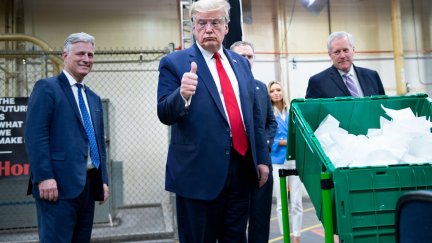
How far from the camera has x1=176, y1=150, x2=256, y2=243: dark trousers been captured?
5.20 ft

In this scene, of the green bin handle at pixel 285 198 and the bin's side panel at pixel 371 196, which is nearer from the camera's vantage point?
the bin's side panel at pixel 371 196

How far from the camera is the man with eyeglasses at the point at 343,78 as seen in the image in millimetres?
2400

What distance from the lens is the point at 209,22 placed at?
1.61 meters

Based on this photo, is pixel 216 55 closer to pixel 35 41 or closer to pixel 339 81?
pixel 339 81

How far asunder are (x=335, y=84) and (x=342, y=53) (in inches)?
8.1

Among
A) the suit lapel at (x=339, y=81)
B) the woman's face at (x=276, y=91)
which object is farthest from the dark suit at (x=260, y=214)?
the woman's face at (x=276, y=91)

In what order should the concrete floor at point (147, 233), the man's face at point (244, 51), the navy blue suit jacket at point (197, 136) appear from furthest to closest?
the concrete floor at point (147, 233)
the man's face at point (244, 51)
the navy blue suit jacket at point (197, 136)

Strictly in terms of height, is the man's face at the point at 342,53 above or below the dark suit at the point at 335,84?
above

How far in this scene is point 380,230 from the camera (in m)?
1.31

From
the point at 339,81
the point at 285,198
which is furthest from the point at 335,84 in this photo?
the point at 285,198

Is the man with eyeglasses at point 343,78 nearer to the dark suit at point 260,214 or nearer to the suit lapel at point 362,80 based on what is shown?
the suit lapel at point 362,80

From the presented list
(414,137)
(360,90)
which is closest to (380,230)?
(414,137)

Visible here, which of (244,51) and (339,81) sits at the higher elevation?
(244,51)

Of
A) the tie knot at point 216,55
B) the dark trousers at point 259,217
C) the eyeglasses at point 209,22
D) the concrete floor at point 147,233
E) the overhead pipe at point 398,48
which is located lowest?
the concrete floor at point 147,233
